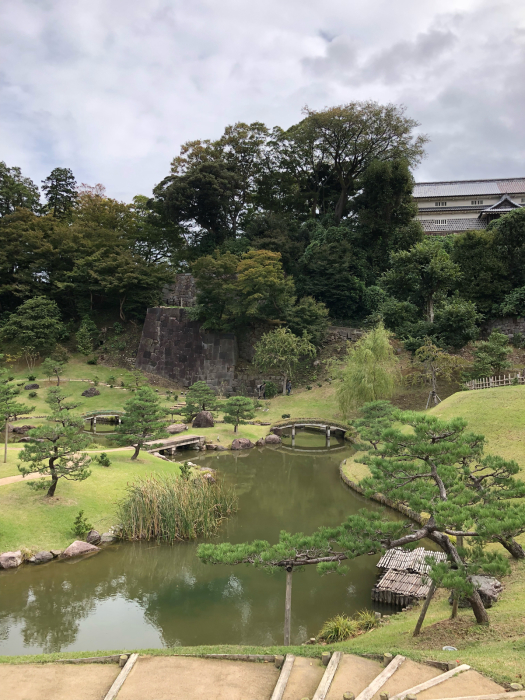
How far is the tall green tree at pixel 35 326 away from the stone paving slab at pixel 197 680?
1097 inches

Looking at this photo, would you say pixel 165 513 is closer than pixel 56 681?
No

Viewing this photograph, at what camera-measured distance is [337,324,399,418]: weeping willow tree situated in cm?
2208

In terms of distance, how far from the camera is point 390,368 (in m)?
23.3

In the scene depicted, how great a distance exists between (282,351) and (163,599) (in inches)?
728

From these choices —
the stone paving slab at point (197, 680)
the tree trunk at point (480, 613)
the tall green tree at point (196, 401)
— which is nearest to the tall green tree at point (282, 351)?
the tall green tree at point (196, 401)

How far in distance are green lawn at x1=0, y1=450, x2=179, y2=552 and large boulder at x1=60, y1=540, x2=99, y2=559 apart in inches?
10.6

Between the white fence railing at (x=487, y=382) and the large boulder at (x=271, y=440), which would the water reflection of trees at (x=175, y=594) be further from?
the white fence railing at (x=487, y=382)

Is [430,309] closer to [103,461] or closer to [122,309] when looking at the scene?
[103,461]

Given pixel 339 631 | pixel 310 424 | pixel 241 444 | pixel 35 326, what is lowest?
pixel 339 631

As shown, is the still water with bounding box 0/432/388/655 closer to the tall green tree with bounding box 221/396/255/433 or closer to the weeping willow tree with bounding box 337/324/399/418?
the tall green tree with bounding box 221/396/255/433

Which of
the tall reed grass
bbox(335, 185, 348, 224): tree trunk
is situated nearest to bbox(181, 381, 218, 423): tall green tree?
the tall reed grass

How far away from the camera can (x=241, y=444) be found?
20.6m

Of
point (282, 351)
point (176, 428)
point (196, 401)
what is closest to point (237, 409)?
point (196, 401)

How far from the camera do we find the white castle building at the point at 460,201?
113ft
